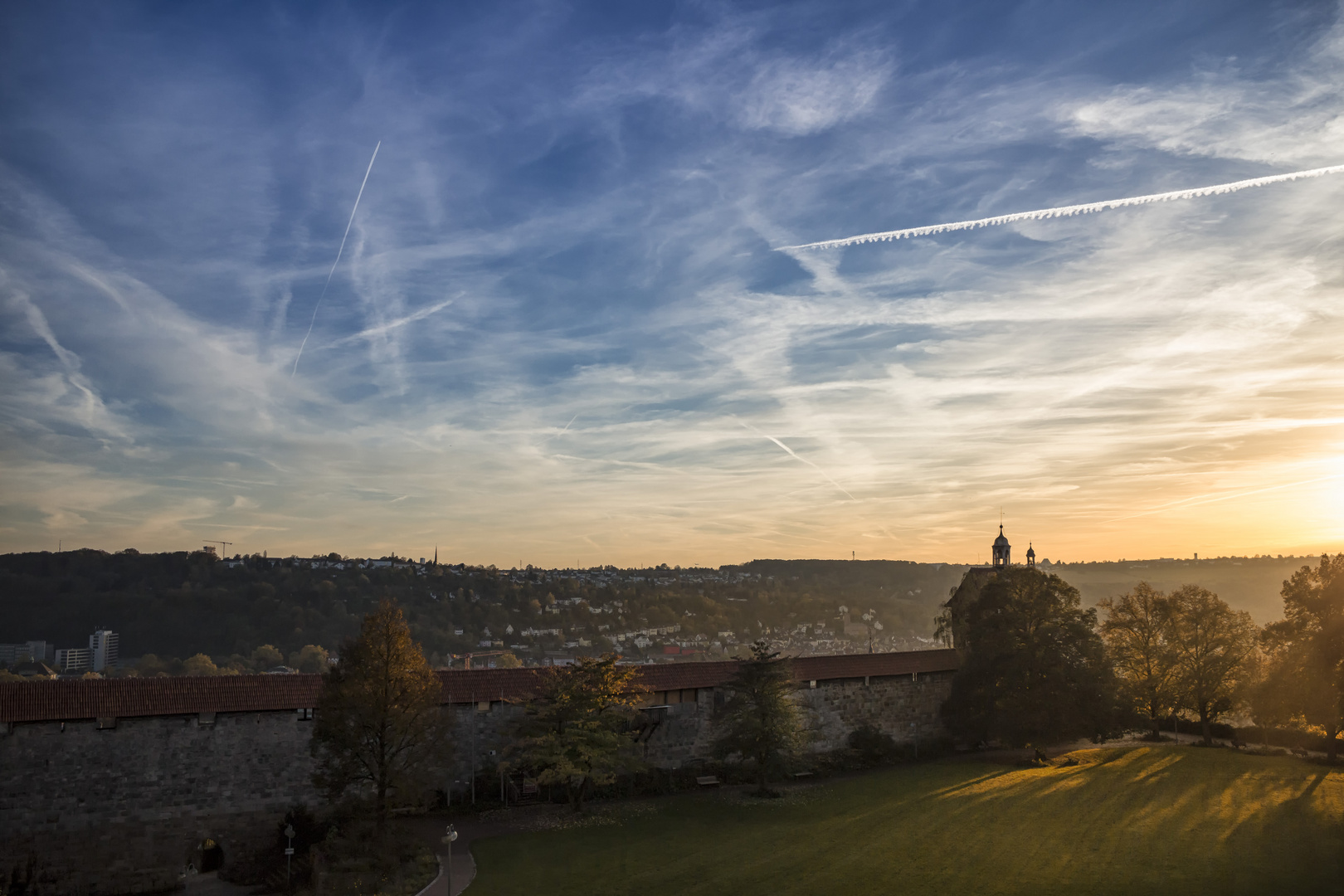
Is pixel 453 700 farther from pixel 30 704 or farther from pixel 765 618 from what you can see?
pixel 765 618

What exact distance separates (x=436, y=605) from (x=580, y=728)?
5465 centimetres

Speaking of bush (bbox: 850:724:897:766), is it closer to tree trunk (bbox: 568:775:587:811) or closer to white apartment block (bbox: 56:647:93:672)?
tree trunk (bbox: 568:775:587:811)

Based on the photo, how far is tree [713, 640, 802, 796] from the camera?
26859 millimetres

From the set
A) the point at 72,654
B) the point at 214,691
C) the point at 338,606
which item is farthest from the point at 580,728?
the point at 72,654

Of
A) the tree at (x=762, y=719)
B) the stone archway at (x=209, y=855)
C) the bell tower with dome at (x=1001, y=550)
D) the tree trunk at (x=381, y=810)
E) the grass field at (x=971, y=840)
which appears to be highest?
the bell tower with dome at (x=1001, y=550)

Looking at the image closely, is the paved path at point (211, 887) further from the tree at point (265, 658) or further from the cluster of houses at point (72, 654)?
the cluster of houses at point (72, 654)

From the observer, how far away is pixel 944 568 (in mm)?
142875

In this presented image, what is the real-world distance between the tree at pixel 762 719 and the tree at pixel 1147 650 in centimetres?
2000

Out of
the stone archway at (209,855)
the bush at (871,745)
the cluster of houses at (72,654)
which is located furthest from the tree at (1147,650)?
the cluster of houses at (72,654)

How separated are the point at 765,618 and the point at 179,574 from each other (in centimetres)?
6731

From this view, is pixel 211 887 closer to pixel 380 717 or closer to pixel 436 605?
pixel 380 717

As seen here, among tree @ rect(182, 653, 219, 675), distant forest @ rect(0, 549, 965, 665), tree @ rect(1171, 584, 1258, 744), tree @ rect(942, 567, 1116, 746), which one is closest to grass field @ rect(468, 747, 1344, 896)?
tree @ rect(942, 567, 1116, 746)

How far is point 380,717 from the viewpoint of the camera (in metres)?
21.9

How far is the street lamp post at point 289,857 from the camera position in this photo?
68.6 ft
